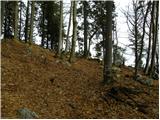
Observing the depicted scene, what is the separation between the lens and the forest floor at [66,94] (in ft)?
41.9

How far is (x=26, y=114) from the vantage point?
11.5 meters

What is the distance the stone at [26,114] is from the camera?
11.4 metres

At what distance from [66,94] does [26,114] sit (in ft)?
11.7

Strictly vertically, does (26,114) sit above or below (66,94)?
below

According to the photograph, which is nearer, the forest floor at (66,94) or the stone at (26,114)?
the stone at (26,114)

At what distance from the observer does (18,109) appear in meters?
11.8

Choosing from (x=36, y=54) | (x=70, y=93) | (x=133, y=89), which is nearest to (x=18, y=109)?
(x=70, y=93)

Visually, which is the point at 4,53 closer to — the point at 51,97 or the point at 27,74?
the point at 27,74

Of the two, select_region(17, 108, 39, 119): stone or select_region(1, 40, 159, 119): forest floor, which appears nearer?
select_region(17, 108, 39, 119): stone

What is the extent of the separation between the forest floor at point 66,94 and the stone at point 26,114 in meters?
0.17

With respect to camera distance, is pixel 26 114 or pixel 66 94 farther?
pixel 66 94

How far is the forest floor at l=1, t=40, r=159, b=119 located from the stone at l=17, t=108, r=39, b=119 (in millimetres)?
169

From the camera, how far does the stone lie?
1141 centimetres

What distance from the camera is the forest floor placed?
Result: 1277 cm
